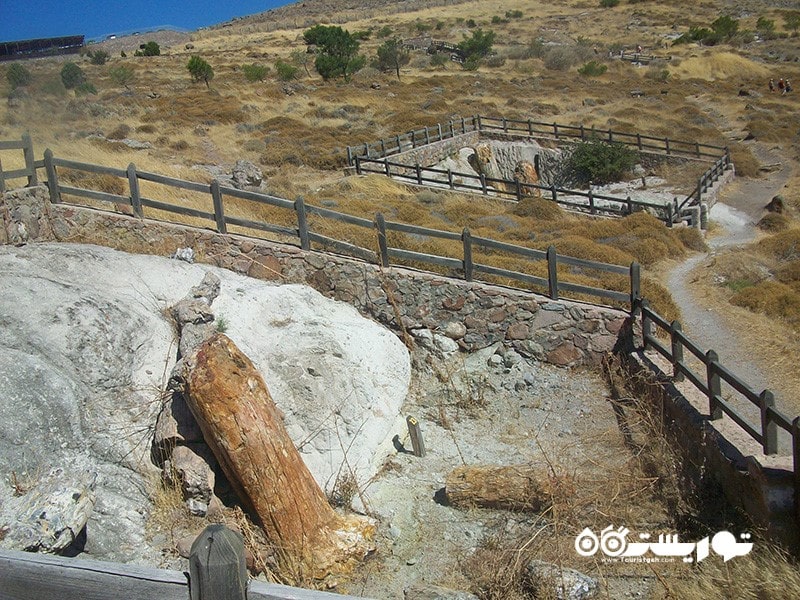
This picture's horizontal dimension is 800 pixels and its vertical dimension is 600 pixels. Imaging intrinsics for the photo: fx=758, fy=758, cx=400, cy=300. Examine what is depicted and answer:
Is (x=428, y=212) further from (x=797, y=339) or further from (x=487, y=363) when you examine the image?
(x=797, y=339)

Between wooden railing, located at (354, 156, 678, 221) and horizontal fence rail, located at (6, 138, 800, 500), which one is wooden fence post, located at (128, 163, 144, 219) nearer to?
horizontal fence rail, located at (6, 138, 800, 500)

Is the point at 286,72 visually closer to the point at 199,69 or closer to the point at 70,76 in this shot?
the point at 199,69

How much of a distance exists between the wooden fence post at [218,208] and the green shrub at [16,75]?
1167 centimetres

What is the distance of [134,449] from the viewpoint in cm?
895

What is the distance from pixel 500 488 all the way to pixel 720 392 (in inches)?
114

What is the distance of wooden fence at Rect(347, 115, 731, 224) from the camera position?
26.3m

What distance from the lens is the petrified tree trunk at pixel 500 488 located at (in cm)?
886

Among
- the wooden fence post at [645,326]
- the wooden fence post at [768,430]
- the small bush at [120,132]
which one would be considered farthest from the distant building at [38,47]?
the wooden fence post at [768,430]

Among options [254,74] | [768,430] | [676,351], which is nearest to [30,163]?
[676,351]

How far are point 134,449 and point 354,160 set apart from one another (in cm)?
2057

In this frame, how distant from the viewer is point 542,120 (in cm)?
4522

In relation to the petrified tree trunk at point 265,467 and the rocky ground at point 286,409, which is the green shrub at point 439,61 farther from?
the petrified tree trunk at point 265,467

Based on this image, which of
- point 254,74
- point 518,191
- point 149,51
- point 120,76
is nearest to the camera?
point 518,191

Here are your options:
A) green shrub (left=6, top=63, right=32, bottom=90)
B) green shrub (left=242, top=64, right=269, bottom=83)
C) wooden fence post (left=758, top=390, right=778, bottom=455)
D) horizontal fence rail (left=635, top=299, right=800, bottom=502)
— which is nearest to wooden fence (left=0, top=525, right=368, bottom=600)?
horizontal fence rail (left=635, top=299, right=800, bottom=502)
